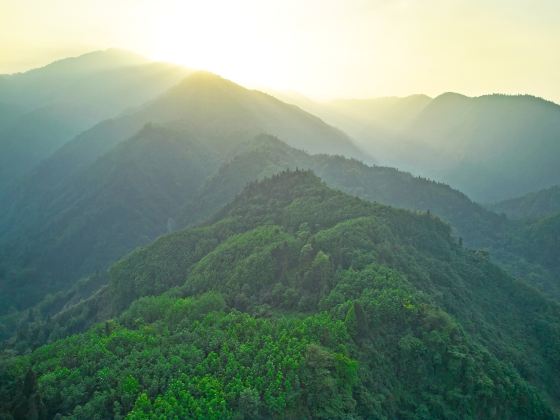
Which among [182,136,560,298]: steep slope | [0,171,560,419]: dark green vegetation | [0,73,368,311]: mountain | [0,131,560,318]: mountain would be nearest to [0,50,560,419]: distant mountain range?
[0,171,560,419]: dark green vegetation

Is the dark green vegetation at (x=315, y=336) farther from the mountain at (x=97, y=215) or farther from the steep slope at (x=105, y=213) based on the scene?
the mountain at (x=97, y=215)

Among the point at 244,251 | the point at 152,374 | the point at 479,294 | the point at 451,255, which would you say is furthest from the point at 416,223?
the point at 152,374

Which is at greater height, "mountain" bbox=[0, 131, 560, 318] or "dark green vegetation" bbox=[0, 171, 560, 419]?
"dark green vegetation" bbox=[0, 171, 560, 419]

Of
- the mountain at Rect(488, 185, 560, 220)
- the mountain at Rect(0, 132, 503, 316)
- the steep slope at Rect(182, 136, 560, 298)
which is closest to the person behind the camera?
the steep slope at Rect(182, 136, 560, 298)

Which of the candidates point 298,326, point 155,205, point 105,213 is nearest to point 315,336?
point 298,326

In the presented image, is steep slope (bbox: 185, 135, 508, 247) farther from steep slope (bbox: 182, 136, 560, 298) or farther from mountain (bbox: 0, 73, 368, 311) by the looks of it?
mountain (bbox: 0, 73, 368, 311)

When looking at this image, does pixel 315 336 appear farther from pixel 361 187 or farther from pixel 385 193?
pixel 385 193

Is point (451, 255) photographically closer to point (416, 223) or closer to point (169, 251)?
point (416, 223)
